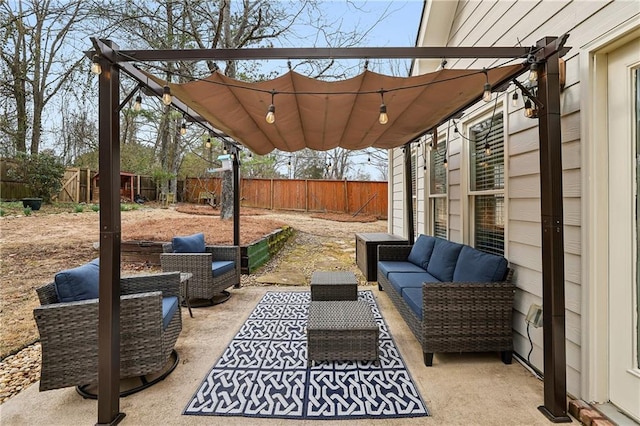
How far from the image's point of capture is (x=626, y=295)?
1745 millimetres

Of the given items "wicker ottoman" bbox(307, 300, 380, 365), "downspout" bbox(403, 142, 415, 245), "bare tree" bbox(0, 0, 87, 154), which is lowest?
"wicker ottoman" bbox(307, 300, 380, 365)

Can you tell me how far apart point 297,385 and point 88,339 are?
1450 millimetres

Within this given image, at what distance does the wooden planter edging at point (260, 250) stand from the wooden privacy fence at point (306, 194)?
249 inches

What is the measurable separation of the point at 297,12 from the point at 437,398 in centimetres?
742

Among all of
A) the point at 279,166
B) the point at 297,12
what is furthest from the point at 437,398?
the point at 279,166

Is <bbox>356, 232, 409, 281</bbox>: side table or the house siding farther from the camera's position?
<bbox>356, 232, 409, 281</bbox>: side table

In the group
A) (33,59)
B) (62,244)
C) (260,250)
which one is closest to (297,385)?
(260,250)

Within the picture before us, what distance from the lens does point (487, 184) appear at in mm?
3264

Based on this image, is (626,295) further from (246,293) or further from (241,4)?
(241,4)

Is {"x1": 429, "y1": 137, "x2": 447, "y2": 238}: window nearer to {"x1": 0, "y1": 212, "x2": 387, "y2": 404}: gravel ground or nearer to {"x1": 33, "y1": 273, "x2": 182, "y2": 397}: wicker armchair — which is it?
{"x1": 0, "y1": 212, "x2": 387, "y2": 404}: gravel ground

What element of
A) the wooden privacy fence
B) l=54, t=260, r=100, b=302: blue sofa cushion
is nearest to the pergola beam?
l=54, t=260, r=100, b=302: blue sofa cushion

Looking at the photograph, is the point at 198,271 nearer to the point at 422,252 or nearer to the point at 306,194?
the point at 422,252

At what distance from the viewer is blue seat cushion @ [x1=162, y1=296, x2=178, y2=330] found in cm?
231

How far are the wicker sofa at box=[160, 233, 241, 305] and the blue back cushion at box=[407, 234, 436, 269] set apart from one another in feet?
8.46
